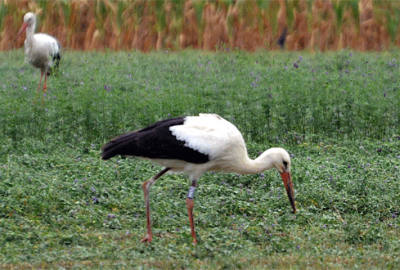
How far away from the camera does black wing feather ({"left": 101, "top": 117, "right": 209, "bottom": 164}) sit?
5.77m

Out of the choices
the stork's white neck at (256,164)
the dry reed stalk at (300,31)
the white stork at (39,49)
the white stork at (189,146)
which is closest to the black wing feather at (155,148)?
the white stork at (189,146)

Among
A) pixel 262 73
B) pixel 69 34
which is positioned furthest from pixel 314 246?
pixel 69 34

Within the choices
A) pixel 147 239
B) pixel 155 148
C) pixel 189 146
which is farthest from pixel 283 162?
pixel 147 239

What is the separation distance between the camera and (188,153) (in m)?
5.78

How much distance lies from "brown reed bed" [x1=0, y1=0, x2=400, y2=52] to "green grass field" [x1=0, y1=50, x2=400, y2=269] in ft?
6.93

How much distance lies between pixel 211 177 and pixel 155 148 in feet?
5.50

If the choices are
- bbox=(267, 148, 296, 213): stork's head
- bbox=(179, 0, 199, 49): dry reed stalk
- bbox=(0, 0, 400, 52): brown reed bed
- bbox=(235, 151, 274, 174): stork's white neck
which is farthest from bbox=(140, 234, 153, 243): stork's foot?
bbox=(179, 0, 199, 49): dry reed stalk

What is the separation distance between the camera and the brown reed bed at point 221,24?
46.8ft

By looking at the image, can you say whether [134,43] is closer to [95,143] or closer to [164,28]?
[164,28]

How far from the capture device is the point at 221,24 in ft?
46.9

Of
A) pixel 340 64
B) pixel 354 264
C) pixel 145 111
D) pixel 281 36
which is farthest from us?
pixel 281 36

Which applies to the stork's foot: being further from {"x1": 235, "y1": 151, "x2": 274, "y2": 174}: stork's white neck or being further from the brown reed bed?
the brown reed bed

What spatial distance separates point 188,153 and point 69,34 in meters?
9.66

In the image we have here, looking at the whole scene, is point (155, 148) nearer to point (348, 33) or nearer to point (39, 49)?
point (39, 49)
